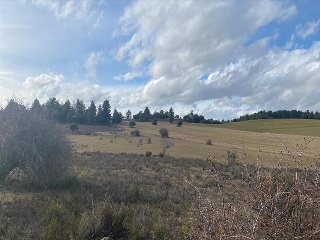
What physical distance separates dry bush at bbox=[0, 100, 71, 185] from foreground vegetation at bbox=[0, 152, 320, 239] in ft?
2.38

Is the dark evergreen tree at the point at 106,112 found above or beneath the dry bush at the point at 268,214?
above

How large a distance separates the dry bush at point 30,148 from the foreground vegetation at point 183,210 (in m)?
0.73

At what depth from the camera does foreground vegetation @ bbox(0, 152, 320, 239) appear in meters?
3.50

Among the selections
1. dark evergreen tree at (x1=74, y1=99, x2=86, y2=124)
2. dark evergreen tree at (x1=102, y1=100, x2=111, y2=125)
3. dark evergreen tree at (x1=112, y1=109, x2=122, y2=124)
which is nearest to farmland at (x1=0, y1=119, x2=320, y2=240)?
dark evergreen tree at (x1=74, y1=99, x2=86, y2=124)

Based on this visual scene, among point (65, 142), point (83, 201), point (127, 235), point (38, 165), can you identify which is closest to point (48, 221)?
point (127, 235)

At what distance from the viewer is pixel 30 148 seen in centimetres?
1462

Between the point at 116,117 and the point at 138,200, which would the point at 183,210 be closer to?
the point at 138,200

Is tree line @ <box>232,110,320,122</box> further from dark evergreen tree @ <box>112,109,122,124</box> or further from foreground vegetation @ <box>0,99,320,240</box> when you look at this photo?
foreground vegetation @ <box>0,99,320,240</box>

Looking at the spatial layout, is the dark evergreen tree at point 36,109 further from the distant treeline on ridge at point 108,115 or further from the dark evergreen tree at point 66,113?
the dark evergreen tree at point 66,113

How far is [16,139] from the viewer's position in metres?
14.7


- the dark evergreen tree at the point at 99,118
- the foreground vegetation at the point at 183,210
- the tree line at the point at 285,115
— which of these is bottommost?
the foreground vegetation at the point at 183,210

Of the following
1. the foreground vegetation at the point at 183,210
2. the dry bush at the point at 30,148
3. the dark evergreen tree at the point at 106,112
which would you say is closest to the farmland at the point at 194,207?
the foreground vegetation at the point at 183,210

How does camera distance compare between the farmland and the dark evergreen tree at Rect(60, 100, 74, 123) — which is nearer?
the farmland

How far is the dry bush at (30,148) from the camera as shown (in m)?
14.6
